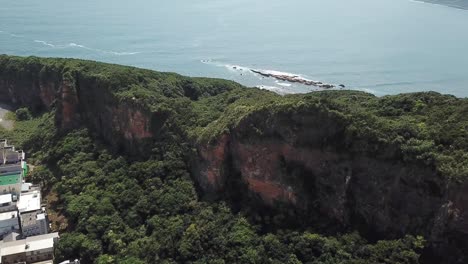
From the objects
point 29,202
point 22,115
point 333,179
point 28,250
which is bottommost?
point 28,250

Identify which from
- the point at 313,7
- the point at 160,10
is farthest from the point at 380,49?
the point at 160,10

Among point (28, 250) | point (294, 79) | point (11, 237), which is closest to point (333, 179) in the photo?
point (28, 250)

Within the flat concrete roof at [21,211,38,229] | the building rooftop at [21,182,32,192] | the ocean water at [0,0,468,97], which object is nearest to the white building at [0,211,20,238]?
the flat concrete roof at [21,211,38,229]

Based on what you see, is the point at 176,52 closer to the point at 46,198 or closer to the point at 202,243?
the point at 46,198

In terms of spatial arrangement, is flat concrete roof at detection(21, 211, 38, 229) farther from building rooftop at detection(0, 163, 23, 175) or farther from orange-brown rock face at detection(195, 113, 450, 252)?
orange-brown rock face at detection(195, 113, 450, 252)

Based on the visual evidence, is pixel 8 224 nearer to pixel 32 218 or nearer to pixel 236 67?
pixel 32 218
